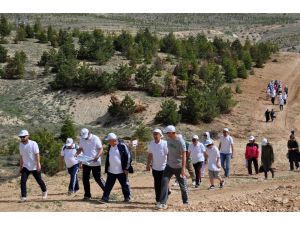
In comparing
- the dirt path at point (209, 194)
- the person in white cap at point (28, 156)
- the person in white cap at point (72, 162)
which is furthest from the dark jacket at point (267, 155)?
the person in white cap at point (28, 156)

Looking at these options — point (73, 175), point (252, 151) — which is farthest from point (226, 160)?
point (73, 175)

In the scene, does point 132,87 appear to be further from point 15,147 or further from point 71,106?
point 15,147

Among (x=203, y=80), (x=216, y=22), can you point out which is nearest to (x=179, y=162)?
(x=203, y=80)

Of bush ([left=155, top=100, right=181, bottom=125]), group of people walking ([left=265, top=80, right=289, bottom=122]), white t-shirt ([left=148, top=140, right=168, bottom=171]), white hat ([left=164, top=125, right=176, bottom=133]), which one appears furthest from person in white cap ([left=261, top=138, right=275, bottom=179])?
group of people walking ([left=265, top=80, right=289, bottom=122])

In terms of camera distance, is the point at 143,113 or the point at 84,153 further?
the point at 143,113

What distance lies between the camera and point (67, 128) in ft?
84.5

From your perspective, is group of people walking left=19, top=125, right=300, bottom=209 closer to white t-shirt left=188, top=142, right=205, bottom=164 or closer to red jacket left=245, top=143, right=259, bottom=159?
white t-shirt left=188, top=142, right=205, bottom=164

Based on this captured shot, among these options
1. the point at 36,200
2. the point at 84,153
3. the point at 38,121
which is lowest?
the point at 38,121

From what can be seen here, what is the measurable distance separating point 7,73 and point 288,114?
19465 millimetres

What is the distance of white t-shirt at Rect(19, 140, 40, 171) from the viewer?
11.7m

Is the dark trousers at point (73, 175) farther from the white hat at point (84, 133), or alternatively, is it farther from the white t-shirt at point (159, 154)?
the white t-shirt at point (159, 154)

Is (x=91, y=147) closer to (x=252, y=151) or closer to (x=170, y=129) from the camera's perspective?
(x=170, y=129)

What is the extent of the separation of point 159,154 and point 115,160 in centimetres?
93

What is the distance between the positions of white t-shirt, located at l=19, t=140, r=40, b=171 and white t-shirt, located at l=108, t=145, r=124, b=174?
4.99 feet
